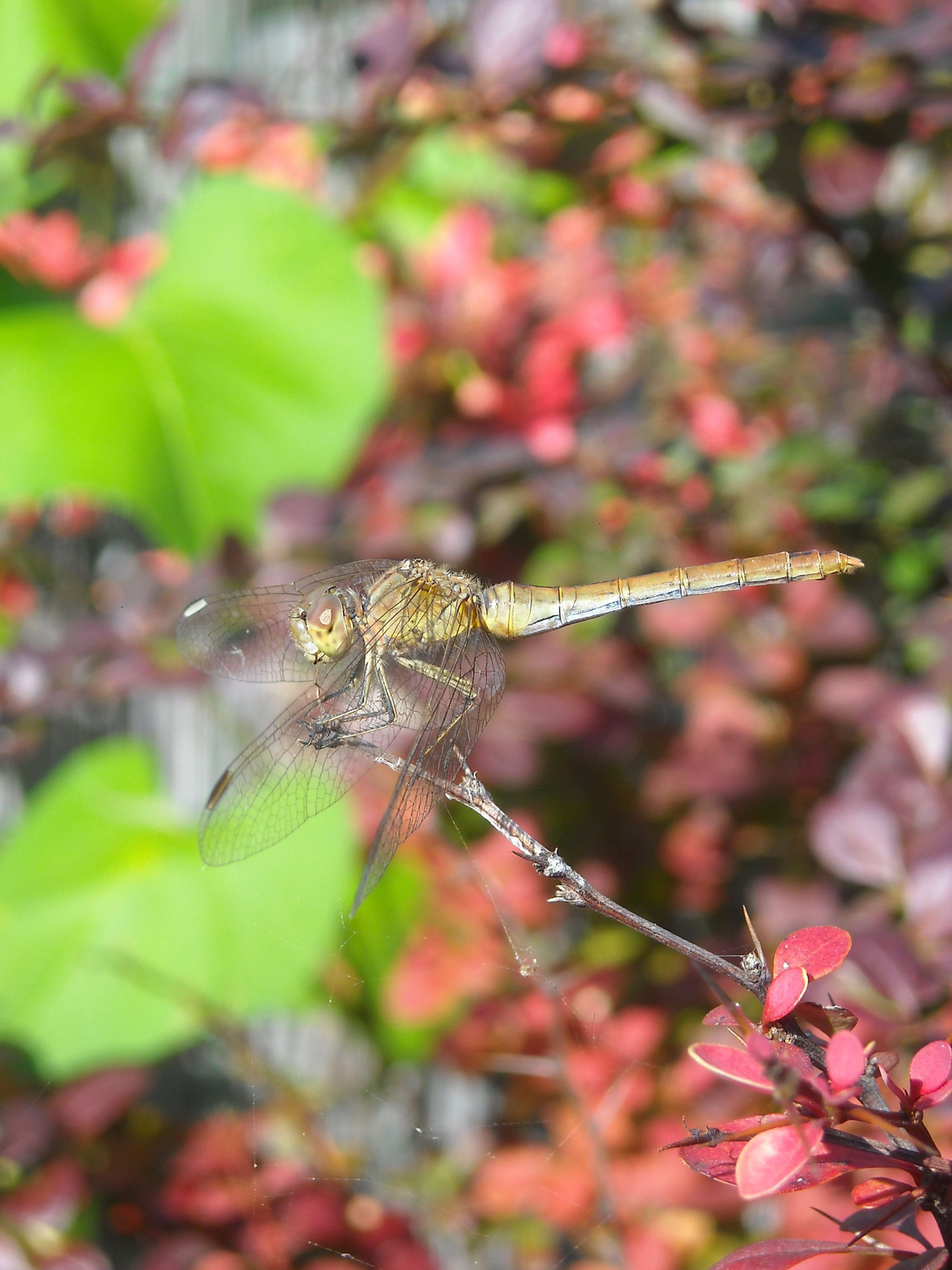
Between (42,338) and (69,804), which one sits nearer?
(42,338)

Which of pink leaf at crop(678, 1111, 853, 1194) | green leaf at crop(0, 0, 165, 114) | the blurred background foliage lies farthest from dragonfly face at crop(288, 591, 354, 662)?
green leaf at crop(0, 0, 165, 114)

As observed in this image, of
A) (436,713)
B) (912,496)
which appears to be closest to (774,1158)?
(436,713)

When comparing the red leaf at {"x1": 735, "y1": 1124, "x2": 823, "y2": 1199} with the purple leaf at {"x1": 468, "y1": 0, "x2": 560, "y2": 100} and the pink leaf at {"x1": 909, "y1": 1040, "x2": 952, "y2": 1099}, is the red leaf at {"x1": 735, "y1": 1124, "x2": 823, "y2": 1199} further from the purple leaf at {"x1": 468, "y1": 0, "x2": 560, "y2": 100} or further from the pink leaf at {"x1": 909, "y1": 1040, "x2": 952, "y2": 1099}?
the purple leaf at {"x1": 468, "y1": 0, "x2": 560, "y2": 100}

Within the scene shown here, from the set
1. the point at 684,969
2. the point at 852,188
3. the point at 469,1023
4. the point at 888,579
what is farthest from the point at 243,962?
the point at 852,188

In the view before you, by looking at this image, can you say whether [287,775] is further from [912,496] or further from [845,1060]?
[912,496]

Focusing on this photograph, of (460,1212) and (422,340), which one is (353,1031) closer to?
(460,1212)

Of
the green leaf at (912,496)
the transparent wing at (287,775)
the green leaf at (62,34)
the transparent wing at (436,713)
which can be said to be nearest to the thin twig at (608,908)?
the transparent wing at (436,713)

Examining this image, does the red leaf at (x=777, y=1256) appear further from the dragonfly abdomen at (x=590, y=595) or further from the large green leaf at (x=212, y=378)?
the large green leaf at (x=212, y=378)

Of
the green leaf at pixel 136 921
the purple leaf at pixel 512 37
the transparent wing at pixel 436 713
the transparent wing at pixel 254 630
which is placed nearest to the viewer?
the transparent wing at pixel 436 713
